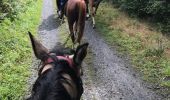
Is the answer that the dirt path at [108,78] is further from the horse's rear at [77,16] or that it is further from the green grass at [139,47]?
the horse's rear at [77,16]

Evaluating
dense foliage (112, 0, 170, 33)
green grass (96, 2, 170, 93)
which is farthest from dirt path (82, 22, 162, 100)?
dense foliage (112, 0, 170, 33)

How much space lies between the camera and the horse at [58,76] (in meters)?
2.16

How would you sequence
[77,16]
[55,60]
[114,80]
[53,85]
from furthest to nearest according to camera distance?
1. [77,16]
2. [114,80]
3. [55,60]
4. [53,85]

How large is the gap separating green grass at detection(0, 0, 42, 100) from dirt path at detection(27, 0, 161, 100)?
0.41m

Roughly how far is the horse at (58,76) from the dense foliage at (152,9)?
10.9 metres

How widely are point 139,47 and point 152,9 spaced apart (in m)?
3.46

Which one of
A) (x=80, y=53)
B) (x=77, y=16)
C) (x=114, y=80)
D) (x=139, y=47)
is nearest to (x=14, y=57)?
(x=77, y=16)

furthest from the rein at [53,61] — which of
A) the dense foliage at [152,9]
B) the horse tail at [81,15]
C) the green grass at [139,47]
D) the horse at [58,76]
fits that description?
the dense foliage at [152,9]

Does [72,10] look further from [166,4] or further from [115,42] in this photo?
[166,4]

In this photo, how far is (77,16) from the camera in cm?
959

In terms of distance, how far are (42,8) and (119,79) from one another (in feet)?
39.1

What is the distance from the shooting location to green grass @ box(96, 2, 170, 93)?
8742 millimetres

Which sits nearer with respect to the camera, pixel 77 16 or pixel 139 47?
pixel 77 16

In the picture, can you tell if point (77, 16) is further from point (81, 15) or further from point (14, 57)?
point (14, 57)
